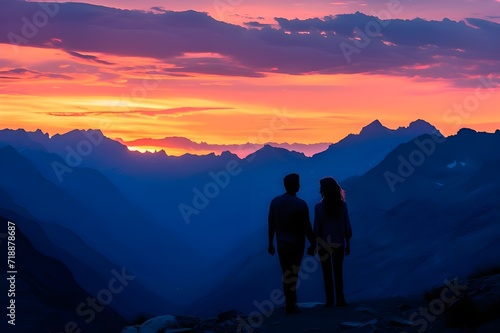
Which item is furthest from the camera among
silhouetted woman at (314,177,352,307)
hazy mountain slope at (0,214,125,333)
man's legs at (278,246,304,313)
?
hazy mountain slope at (0,214,125,333)

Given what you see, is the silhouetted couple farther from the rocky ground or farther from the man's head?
the rocky ground

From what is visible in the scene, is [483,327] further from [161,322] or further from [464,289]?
A: [161,322]

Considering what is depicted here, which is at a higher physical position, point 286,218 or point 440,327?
point 286,218

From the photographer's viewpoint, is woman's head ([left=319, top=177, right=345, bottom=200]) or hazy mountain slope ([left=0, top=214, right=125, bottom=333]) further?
hazy mountain slope ([left=0, top=214, right=125, bottom=333])

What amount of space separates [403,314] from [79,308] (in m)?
95.8

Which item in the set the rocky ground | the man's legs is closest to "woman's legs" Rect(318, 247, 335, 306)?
the rocky ground

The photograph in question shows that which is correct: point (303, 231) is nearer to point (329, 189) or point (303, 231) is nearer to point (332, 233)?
point (332, 233)

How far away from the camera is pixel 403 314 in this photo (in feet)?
48.9

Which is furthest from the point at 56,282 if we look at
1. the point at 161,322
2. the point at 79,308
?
the point at 161,322

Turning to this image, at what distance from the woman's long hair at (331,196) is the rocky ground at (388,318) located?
216cm

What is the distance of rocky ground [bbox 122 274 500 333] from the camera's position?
1205cm

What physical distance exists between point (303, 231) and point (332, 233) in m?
0.69

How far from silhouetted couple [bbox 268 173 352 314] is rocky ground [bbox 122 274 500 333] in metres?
0.74

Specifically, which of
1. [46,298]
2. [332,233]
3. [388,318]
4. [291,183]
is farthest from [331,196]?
[46,298]
